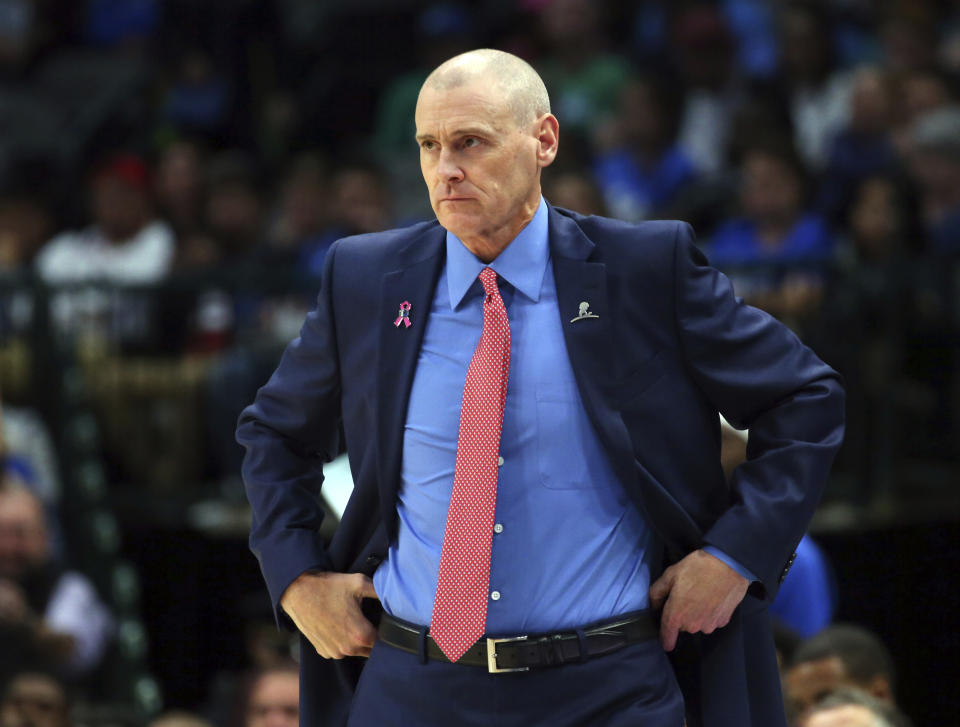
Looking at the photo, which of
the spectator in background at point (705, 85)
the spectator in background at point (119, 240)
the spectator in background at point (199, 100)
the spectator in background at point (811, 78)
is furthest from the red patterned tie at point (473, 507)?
the spectator in background at point (199, 100)

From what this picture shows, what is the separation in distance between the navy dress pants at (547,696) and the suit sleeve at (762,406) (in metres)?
0.26

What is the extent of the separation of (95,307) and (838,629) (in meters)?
4.46

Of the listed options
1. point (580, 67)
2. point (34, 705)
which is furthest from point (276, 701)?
point (580, 67)

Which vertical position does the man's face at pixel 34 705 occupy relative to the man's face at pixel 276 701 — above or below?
below

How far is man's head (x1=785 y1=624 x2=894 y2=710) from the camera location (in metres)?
4.25

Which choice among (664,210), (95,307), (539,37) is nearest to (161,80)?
(539,37)

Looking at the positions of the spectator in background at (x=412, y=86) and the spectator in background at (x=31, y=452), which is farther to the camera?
the spectator in background at (x=412, y=86)

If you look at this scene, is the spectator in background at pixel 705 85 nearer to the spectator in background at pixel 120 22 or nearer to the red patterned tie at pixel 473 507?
the spectator in background at pixel 120 22

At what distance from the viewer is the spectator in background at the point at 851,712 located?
3.81 metres

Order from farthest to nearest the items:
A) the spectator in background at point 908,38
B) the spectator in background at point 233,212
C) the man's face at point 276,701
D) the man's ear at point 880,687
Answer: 1. the spectator in background at point 233,212
2. the spectator in background at point 908,38
3. the man's face at point 276,701
4. the man's ear at point 880,687

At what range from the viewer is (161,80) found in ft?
35.9

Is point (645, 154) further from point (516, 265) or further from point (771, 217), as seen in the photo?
point (516, 265)

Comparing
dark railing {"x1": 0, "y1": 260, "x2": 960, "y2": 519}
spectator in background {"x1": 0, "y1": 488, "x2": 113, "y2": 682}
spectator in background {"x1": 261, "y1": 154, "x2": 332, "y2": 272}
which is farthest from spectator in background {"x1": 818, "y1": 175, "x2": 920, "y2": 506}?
spectator in background {"x1": 0, "y1": 488, "x2": 113, "y2": 682}

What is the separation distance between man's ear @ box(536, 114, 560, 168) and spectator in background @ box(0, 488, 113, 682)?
4152 millimetres
